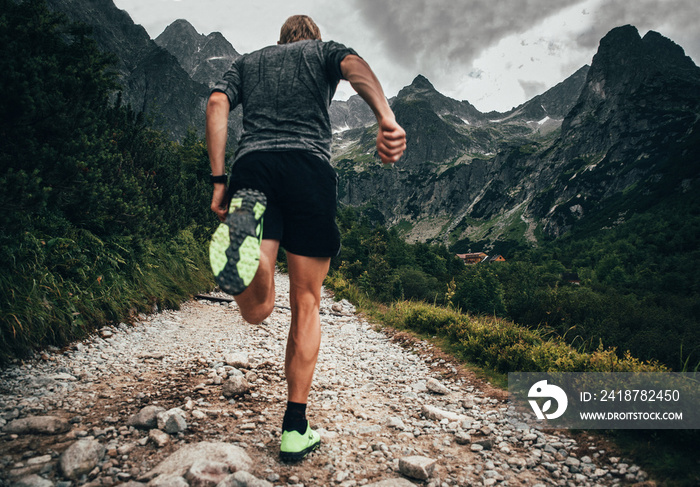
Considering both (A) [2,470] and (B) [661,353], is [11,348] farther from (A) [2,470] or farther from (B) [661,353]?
(B) [661,353]

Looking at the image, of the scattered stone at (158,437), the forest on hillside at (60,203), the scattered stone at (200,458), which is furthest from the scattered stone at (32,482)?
the forest on hillside at (60,203)

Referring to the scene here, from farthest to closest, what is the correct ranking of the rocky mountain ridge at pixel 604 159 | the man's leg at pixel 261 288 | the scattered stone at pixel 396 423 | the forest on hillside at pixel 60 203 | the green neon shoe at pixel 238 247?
the rocky mountain ridge at pixel 604 159, the forest on hillside at pixel 60 203, the scattered stone at pixel 396 423, the man's leg at pixel 261 288, the green neon shoe at pixel 238 247

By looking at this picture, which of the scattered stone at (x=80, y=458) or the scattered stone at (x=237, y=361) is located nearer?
the scattered stone at (x=80, y=458)

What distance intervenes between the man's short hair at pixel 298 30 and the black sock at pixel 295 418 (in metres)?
2.45

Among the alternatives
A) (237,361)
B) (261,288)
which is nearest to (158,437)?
(261,288)

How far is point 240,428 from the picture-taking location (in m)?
2.22

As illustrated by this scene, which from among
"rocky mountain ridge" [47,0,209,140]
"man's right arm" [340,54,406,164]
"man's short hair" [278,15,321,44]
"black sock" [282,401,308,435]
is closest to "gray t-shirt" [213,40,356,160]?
"man's right arm" [340,54,406,164]

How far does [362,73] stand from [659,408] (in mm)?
3140

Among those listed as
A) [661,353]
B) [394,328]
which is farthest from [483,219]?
[394,328]

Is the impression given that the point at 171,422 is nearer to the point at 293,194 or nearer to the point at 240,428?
the point at 240,428

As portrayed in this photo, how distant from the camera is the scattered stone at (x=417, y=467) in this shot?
185 centimetres

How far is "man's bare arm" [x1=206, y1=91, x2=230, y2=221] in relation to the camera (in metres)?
1.94

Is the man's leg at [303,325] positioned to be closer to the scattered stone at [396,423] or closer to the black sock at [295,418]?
the black sock at [295,418]

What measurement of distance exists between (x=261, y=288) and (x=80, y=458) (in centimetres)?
122
